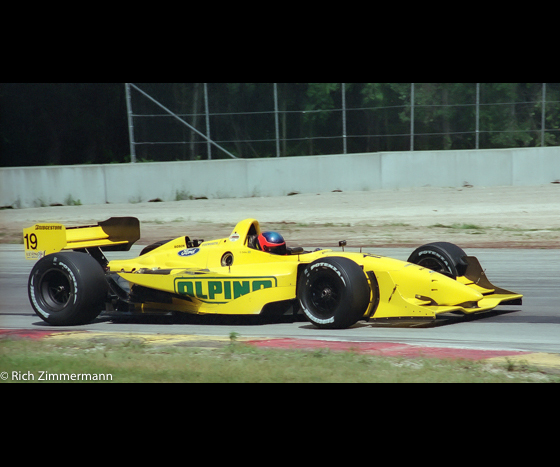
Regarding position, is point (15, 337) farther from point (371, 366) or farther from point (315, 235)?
point (315, 235)

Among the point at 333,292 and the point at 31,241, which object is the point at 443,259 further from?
the point at 31,241

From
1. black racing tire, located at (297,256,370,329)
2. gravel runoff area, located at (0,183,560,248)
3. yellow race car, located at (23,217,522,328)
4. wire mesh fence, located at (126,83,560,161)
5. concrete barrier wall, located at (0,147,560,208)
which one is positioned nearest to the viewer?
black racing tire, located at (297,256,370,329)

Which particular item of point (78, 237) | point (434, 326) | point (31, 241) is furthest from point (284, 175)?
point (434, 326)

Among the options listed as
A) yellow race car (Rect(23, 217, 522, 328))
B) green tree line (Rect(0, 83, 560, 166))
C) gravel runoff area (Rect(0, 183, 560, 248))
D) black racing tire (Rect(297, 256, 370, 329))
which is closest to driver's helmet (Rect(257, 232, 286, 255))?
yellow race car (Rect(23, 217, 522, 328))

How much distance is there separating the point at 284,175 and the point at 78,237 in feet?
44.9

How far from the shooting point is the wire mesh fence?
23844 millimetres

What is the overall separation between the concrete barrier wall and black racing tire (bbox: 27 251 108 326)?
43.9 feet

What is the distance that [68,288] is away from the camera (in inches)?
360

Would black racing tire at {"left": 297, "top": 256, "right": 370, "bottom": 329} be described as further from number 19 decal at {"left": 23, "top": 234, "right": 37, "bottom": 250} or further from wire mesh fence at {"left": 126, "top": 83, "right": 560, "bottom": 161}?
wire mesh fence at {"left": 126, "top": 83, "right": 560, "bottom": 161}

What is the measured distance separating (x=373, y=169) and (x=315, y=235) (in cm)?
618

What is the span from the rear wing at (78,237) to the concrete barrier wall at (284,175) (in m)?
12.5

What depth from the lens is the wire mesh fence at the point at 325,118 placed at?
78.2 feet

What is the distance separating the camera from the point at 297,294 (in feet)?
27.2

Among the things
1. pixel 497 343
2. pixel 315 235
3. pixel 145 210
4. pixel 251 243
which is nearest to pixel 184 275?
pixel 251 243
